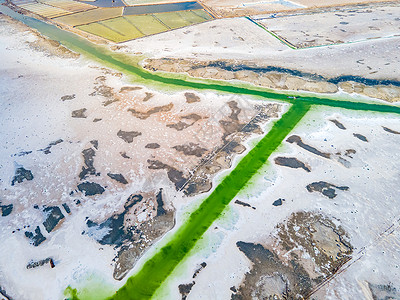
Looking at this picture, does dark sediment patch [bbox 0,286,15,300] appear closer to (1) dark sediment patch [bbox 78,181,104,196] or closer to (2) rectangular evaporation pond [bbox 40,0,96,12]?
(1) dark sediment patch [bbox 78,181,104,196]

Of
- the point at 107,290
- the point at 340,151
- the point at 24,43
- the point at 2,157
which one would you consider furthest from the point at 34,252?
the point at 24,43

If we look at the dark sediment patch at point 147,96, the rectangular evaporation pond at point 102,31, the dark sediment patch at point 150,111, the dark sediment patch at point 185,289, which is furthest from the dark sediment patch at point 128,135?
the rectangular evaporation pond at point 102,31

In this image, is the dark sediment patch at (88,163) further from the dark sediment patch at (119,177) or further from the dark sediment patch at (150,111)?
the dark sediment patch at (150,111)

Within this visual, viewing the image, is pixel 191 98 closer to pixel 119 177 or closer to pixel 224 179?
pixel 224 179

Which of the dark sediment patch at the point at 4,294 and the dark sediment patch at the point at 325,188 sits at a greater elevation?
the dark sediment patch at the point at 325,188

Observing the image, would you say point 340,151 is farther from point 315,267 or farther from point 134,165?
point 134,165

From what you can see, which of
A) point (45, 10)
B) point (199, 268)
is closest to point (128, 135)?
point (199, 268)

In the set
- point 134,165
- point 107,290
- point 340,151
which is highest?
point 340,151

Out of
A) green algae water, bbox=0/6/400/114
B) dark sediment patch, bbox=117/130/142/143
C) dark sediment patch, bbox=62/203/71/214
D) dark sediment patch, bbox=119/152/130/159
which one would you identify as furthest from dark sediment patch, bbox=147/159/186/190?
green algae water, bbox=0/6/400/114
